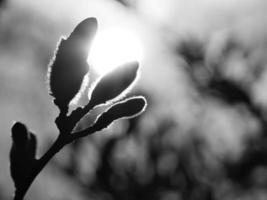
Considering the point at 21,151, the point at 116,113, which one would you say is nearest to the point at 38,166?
the point at 21,151

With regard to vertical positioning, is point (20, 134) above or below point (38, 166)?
above

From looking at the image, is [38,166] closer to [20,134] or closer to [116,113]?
[20,134]

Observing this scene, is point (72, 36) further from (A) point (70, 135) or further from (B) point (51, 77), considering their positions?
(A) point (70, 135)

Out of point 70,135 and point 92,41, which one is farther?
point 70,135

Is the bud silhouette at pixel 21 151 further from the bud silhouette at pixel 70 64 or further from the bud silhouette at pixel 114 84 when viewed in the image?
the bud silhouette at pixel 114 84

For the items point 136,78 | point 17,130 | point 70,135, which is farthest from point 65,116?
point 136,78

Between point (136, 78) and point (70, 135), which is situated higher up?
point (136, 78)
